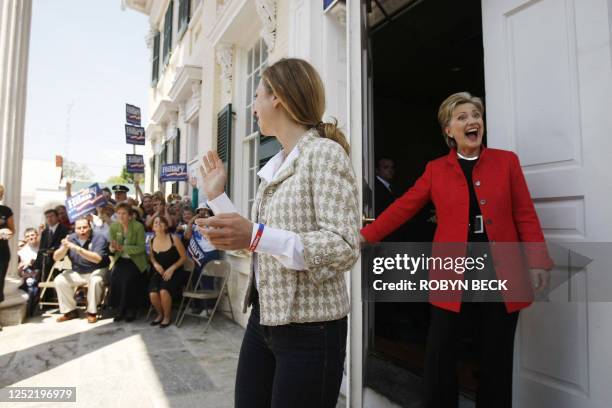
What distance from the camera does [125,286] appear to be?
5695 millimetres

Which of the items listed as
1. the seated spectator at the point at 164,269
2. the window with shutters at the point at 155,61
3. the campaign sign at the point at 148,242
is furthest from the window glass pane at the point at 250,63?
the window with shutters at the point at 155,61

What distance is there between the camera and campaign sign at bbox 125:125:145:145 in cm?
934

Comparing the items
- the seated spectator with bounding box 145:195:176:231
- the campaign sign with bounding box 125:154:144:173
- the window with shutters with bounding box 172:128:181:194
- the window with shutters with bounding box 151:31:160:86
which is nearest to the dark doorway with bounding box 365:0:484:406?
the seated spectator with bounding box 145:195:176:231

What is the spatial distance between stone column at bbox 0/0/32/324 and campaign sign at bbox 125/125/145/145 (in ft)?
10.3

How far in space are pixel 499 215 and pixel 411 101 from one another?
6.80 meters

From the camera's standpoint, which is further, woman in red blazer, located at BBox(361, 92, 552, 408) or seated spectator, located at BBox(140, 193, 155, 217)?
seated spectator, located at BBox(140, 193, 155, 217)

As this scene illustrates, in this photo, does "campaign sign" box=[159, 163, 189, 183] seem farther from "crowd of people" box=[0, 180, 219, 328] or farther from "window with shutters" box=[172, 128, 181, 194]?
"window with shutters" box=[172, 128, 181, 194]

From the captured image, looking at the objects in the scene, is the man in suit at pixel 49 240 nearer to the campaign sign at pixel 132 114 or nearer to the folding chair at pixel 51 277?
the folding chair at pixel 51 277

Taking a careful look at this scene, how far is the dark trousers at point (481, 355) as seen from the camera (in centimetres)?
180

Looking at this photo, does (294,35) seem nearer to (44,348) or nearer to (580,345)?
(580,345)

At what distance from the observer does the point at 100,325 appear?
17.7 feet

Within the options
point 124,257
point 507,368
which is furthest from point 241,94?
point 507,368

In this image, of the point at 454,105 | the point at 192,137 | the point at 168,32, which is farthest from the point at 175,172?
the point at 454,105

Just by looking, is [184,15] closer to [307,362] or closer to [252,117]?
[252,117]
